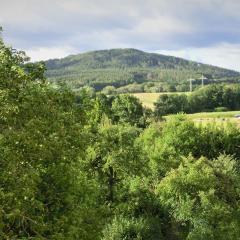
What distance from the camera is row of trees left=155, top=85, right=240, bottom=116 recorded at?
539ft

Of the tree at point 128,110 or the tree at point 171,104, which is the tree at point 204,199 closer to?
the tree at point 128,110

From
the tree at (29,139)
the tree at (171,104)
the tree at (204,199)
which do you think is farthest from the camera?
the tree at (171,104)

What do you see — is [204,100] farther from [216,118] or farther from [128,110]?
[128,110]

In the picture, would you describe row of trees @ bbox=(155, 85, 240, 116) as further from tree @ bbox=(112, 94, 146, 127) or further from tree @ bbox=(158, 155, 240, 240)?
tree @ bbox=(158, 155, 240, 240)

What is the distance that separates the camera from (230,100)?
7057 inches

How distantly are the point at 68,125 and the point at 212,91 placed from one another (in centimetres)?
15906

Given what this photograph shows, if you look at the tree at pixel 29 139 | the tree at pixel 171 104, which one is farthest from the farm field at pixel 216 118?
the tree at pixel 29 139

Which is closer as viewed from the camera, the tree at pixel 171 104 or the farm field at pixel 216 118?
the farm field at pixel 216 118

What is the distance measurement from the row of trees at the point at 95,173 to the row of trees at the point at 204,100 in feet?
247

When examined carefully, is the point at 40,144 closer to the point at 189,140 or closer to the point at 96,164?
the point at 96,164

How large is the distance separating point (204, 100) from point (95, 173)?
433 ft

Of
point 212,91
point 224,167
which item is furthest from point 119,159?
point 212,91

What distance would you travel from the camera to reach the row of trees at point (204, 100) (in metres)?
164

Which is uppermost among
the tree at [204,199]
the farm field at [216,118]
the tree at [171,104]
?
the tree at [171,104]
